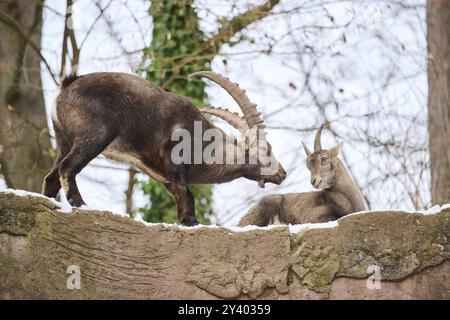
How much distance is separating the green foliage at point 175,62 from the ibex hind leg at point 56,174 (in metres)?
5.02

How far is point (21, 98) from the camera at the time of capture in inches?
534

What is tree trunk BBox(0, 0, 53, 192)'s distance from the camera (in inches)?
505

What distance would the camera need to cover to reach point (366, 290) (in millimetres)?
6926

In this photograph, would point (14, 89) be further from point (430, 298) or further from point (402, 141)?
point (430, 298)

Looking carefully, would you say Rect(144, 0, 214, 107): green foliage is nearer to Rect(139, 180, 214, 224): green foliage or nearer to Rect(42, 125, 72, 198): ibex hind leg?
Rect(139, 180, 214, 224): green foliage

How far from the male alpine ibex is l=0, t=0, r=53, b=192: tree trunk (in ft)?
14.6

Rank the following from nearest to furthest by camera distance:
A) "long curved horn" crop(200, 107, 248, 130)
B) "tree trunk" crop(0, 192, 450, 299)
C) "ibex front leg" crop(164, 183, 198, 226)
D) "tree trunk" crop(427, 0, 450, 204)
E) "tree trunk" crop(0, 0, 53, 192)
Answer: "tree trunk" crop(0, 192, 450, 299), "ibex front leg" crop(164, 183, 198, 226), "long curved horn" crop(200, 107, 248, 130), "tree trunk" crop(427, 0, 450, 204), "tree trunk" crop(0, 0, 53, 192)

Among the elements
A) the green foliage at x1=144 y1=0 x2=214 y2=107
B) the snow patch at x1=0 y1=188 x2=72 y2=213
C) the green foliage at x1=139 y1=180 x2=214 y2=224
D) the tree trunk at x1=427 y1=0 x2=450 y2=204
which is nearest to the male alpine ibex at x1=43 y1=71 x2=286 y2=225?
the snow patch at x1=0 y1=188 x2=72 y2=213

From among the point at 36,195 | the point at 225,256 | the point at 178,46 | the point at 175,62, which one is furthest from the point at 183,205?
the point at 178,46

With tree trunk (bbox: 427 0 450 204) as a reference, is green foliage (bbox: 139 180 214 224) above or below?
below
